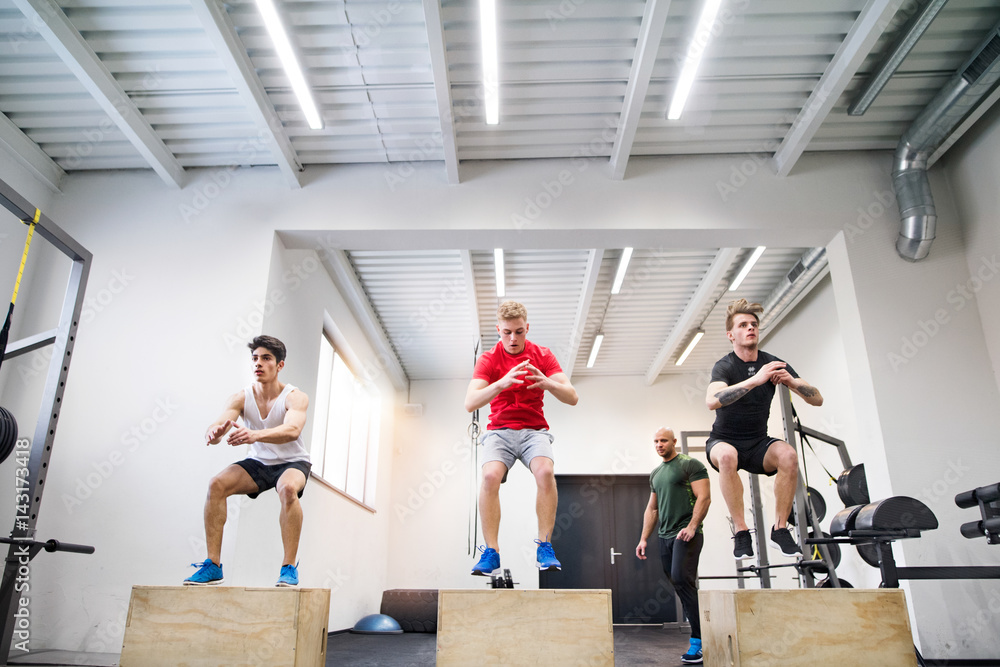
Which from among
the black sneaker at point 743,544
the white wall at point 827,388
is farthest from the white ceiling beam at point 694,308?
the black sneaker at point 743,544

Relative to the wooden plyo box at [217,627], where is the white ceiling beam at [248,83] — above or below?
above

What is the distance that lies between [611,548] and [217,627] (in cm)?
784

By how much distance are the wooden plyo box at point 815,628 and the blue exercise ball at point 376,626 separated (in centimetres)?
549

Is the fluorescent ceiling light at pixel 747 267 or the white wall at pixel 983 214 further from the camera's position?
the fluorescent ceiling light at pixel 747 267

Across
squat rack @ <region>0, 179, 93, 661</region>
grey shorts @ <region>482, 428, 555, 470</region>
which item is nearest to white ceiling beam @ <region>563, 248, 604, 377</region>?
grey shorts @ <region>482, 428, 555, 470</region>

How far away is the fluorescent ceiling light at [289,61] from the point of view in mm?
3988

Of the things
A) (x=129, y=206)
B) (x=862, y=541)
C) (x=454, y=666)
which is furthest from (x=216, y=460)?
(x=862, y=541)

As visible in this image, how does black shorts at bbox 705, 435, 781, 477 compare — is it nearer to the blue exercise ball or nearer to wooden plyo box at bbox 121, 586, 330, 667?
wooden plyo box at bbox 121, 586, 330, 667

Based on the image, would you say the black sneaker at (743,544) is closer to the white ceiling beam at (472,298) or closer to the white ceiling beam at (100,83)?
the white ceiling beam at (472,298)

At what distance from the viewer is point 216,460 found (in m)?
4.62

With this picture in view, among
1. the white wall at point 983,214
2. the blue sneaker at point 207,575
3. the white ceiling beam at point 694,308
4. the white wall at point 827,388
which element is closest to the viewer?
the blue sneaker at point 207,575

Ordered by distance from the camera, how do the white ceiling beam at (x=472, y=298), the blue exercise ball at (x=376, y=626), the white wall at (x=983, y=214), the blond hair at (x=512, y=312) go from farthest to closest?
the blue exercise ball at (x=376, y=626) → the white ceiling beam at (x=472, y=298) → the white wall at (x=983, y=214) → the blond hair at (x=512, y=312)

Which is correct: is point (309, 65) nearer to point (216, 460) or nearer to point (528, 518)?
point (216, 460)

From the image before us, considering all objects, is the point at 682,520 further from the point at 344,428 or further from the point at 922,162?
the point at 344,428
